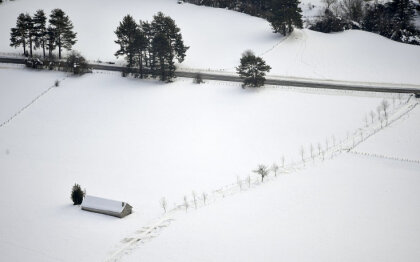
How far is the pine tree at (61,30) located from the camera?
271ft

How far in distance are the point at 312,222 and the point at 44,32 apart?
220 ft

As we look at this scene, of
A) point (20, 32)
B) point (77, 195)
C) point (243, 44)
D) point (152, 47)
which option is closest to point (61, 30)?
point (20, 32)

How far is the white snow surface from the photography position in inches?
1710

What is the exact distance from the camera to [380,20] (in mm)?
97812

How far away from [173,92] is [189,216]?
34095 mm

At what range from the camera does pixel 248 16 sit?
349ft

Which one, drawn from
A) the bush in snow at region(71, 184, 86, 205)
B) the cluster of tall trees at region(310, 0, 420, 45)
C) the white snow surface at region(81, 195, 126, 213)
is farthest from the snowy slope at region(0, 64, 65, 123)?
the cluster of tall trees at region(310, 0, 420, 45)

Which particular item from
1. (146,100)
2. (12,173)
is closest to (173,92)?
(146,100)

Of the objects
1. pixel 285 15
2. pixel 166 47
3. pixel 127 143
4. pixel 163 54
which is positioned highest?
pixel 285 15

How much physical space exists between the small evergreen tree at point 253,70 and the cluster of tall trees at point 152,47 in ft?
42.7

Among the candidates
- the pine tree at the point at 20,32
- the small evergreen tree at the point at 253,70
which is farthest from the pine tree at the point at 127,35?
the small evergreen tree at the point at 253,70

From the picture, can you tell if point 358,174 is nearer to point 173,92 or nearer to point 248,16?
point 173,92

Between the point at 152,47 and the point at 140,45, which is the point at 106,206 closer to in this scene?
the point at 152,47

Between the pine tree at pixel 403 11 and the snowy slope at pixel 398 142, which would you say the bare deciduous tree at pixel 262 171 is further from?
the pine tree at pixel 403 11
